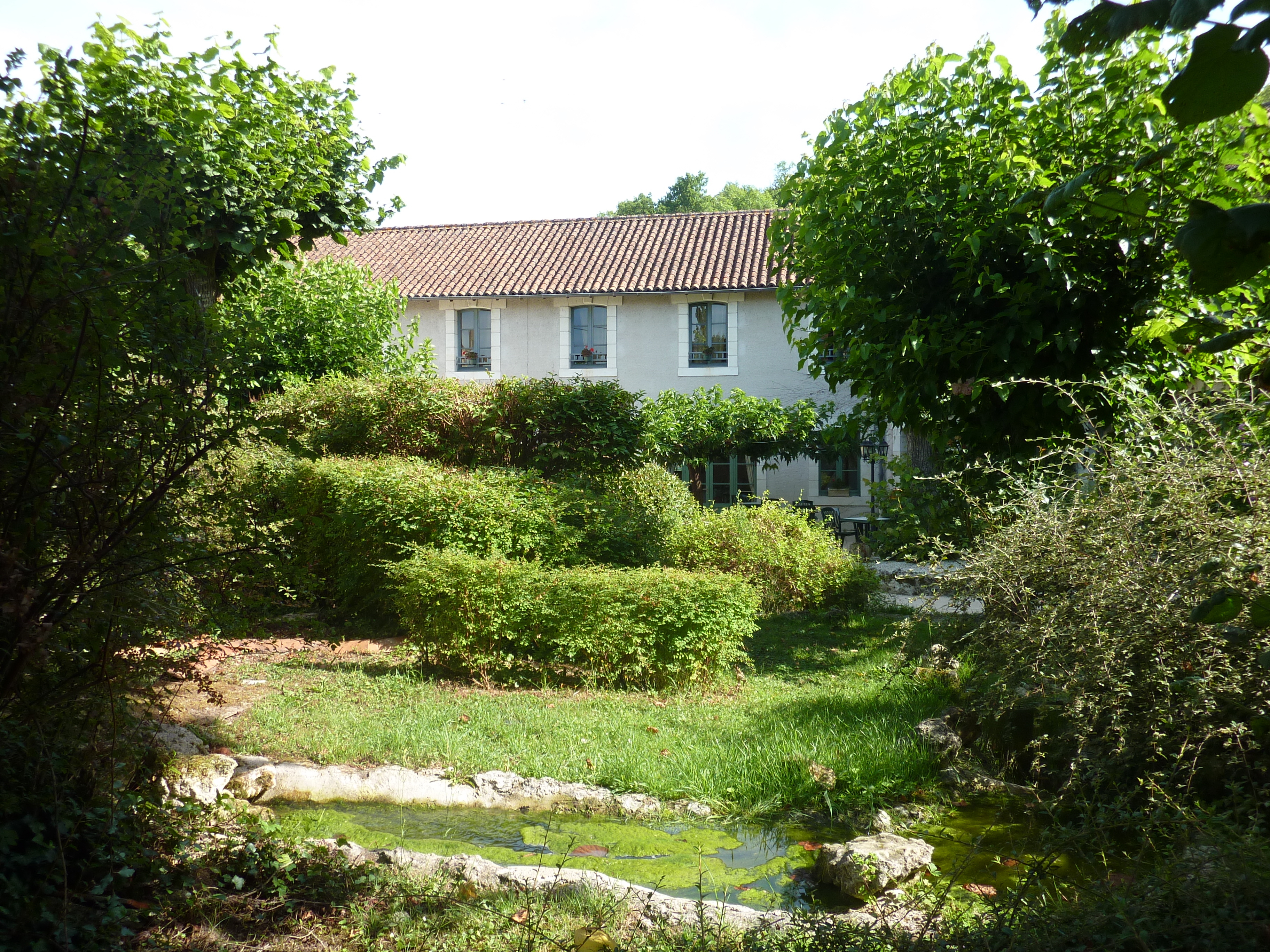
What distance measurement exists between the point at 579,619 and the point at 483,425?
459 cm

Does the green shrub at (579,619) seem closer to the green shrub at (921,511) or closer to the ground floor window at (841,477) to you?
the green shrub at (921,511)

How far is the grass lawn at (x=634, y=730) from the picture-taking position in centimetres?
488

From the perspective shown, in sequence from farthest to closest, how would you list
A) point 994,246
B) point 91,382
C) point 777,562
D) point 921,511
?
point 777,562 → point 921,511 → point 994,246 → point 91,382

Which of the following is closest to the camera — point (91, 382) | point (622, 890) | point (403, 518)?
point (91, 382)

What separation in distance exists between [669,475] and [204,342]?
32.1 feet

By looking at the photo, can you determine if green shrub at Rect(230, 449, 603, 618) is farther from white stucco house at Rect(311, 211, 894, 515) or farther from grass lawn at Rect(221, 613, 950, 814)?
white stucco house at Rect(311, 211, 894, 515)

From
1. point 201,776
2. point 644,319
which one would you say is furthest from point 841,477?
point 201,776

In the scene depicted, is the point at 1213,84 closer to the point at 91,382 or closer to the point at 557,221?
the point at 91,382

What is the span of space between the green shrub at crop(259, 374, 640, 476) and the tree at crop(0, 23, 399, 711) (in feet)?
24.6

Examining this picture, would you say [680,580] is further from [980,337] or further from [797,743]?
[980,337]

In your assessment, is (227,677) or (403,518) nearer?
(227,677)

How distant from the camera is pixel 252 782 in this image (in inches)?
178

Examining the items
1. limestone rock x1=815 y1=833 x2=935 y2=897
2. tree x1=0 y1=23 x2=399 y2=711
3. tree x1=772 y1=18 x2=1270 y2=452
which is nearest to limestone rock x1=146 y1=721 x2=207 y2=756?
tree x1=0 y1=23 x2=399 y2=711

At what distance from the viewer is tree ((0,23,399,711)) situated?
8.39ft
